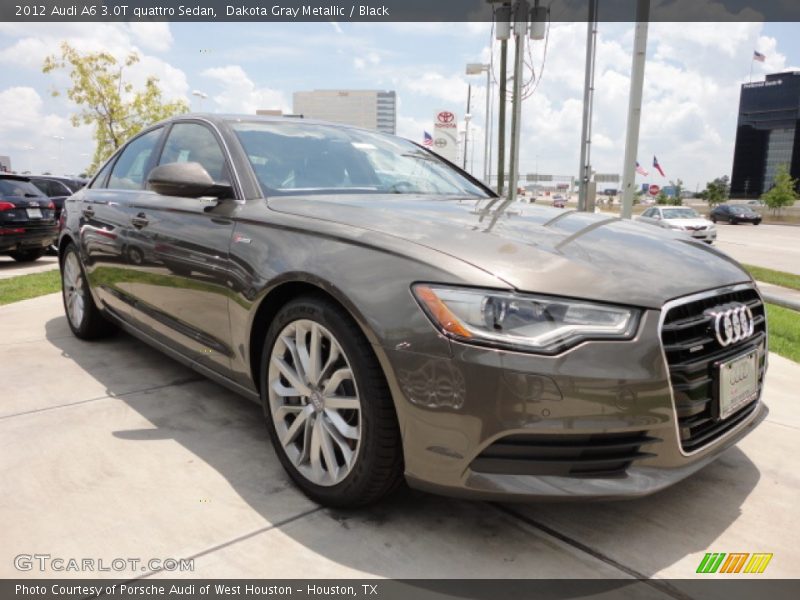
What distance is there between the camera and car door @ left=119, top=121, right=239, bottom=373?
9.00ft

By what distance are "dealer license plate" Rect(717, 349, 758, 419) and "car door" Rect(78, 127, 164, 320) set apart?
318 centimetres

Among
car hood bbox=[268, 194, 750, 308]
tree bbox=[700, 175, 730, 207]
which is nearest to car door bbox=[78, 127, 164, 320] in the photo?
car hood bbox=[268, 194, 750, 308]

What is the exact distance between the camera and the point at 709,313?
2.03 meters

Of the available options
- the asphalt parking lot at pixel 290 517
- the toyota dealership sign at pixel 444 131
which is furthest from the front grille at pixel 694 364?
the toyota dealership sign at pixel 444 131

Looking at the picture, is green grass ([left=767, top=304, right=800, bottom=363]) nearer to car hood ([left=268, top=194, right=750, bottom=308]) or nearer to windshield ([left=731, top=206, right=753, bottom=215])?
car hood ([left=268, top=194, right=750, bottom=308])

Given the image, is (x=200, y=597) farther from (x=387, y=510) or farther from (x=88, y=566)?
(x=387, y=510)

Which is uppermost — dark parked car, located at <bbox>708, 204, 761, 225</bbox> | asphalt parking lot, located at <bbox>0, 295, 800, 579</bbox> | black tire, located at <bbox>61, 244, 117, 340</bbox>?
black tire, located at <bbox>61, 244, 117, 340</bbox>

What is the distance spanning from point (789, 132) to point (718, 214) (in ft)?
206

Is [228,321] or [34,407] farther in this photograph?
[34,407]

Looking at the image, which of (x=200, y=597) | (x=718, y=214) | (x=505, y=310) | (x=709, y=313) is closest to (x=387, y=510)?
(x=200, y=597)

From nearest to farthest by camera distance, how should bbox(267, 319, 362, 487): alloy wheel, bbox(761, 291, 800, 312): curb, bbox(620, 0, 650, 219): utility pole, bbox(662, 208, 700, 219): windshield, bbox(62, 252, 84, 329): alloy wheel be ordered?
bbox(267, 319, 362, 487): alloy wheel → bbox(62, 252, 84, 329): alloy wheel → bbox(761, 291, 800, 312): curb → bbox(620, 0, 650, 219): utility pole → bbox(662, 208, 700, 219): windshield

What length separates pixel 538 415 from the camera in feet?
5.79

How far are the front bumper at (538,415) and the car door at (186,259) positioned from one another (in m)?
1.17

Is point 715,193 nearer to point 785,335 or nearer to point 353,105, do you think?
point 353,105
